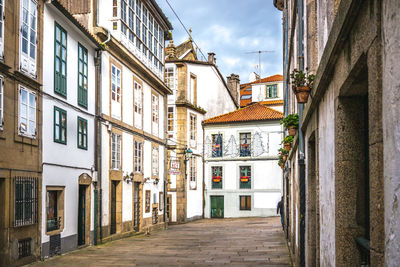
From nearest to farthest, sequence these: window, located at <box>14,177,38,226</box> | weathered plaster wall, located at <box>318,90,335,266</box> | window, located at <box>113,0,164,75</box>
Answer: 1. weathered plaster wall, located at <box>318,90,335,266</box>
2. window, located at <box>14,177,38,226</box>
3. window, located at <box>113,0,164,75</box>

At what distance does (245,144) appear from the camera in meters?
40.8

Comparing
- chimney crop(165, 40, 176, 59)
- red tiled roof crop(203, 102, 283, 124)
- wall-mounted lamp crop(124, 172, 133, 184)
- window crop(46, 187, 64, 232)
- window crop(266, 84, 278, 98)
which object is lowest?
window crop(46, 187, 64, 232)

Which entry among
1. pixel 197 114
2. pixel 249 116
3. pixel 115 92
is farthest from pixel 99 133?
pixel 249 116

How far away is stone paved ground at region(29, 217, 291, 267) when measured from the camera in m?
15.1

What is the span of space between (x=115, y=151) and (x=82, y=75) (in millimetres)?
4239

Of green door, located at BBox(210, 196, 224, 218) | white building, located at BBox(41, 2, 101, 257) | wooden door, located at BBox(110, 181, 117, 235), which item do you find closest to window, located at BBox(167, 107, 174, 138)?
green door, located at BBox(210, 196, 224, 218)

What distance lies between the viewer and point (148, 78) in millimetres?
26828

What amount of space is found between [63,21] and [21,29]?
10.7ft

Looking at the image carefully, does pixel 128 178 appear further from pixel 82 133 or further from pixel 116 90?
pixel 82 133

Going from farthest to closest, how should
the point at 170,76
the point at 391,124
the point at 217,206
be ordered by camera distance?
the point at 217,206, the point at 170,76, the point at 391,124

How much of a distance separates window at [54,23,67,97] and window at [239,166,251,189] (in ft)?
81.4

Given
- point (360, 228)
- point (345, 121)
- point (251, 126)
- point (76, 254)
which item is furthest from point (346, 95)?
point (251, 126)

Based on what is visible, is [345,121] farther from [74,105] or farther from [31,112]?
[74,105]

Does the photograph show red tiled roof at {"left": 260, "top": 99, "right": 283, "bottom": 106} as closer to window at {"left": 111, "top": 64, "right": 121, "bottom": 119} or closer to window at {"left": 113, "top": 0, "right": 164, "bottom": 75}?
window at {"left": 113, "top": 0, "right": 164, "bottom": 75}
